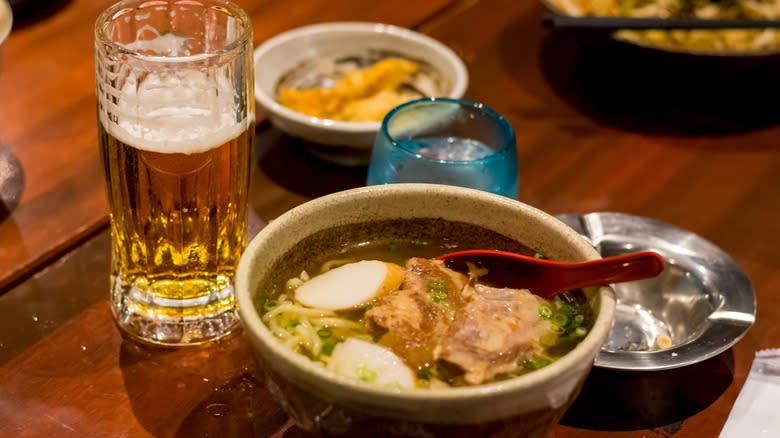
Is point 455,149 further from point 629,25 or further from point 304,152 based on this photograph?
point 629,25

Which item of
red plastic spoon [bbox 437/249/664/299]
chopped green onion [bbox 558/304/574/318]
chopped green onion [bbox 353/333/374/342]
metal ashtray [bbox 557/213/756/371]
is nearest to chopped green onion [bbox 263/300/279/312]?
chopped green onion [bbox 353/333/374/342]

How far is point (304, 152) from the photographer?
6.24 feet

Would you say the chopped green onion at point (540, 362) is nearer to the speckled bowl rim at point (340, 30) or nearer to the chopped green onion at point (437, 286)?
the chopped green onion at point (437, 286)

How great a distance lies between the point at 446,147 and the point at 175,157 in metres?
0.57

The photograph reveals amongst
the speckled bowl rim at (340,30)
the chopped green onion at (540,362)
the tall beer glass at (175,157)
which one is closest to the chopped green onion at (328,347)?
the chopped green onion at (540,362)

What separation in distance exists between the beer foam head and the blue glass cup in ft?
1.11

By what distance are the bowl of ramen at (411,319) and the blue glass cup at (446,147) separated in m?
0.22

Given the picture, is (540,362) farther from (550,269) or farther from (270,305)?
(270,305)

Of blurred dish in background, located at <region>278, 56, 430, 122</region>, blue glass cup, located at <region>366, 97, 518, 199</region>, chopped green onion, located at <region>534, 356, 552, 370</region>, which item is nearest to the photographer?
chopped green onion, located at <region>534, 356, 552, 370</region>

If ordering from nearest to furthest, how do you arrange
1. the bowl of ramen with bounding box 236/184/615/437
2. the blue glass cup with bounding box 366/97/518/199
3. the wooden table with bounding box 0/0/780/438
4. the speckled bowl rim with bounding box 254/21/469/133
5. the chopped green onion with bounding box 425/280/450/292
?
the bowl of ramen with bounding box 236/184/615/437
the chopped green onion with bounding box 425/280/450/292
the wooden table with bounding box 0/0/780/438
the blue glass cup with bounding box 366/97/518/199
the speckled bowl rim with bounding box 254/21/469/133

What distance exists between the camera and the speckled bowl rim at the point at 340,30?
1739mm

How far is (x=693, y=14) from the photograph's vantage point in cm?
239

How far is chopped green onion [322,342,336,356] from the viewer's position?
40.9 inches

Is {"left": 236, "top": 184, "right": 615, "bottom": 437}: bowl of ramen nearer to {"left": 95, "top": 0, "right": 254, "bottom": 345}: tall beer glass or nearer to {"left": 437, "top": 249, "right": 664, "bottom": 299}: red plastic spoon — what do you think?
{"left": 437, "top": 249, "right": 664, "bottom": 299}: red plastic spoon
